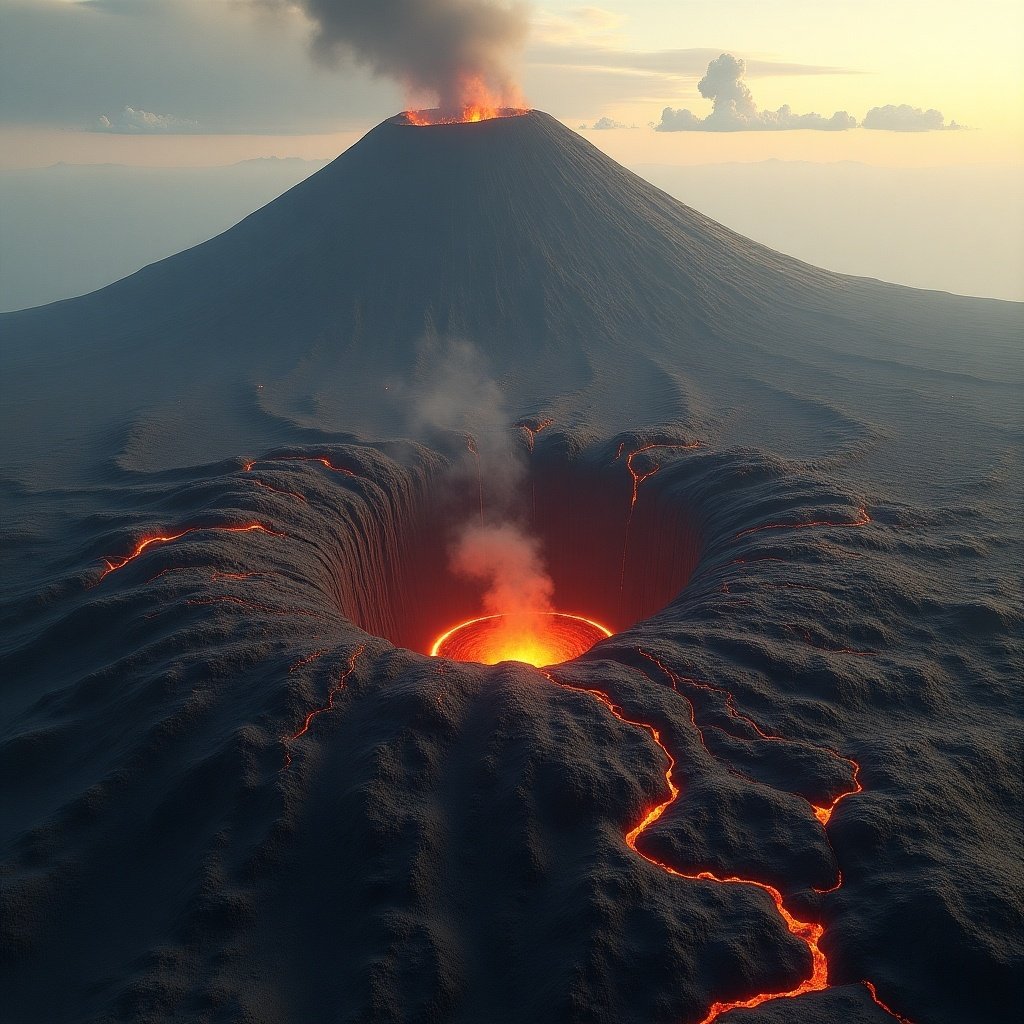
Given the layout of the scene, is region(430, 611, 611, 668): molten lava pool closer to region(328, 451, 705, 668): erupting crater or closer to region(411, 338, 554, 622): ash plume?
region(328, 451, 705, 668): erupting crater

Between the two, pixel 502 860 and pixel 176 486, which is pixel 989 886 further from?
pixel 176 486

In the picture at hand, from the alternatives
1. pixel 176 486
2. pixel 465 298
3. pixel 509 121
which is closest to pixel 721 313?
pixel 465 298

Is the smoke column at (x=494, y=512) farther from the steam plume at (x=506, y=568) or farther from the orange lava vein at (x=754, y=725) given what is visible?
the orange lava vein at (x=754, y=725)

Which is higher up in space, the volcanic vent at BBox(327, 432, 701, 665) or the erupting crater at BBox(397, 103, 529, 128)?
the erupting crater at BBox(397, 103, 529, 128)

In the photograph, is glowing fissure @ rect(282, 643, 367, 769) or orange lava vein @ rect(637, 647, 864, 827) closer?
orange lava vein @ rect(637, 647, 864, 827)

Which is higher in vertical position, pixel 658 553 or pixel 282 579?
pixel 282 579

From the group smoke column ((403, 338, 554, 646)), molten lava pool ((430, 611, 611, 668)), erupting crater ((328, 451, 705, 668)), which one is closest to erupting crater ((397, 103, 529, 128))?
smoke column ((403, 338, 554, 646))
